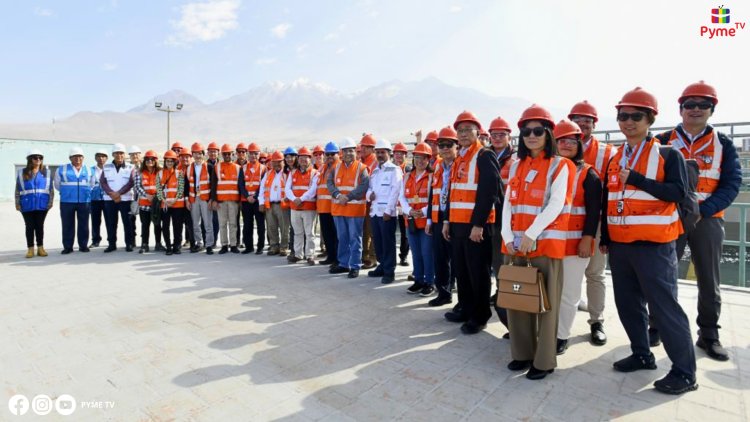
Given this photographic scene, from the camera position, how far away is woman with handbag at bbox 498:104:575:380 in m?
3.29

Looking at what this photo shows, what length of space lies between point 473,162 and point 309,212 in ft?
14.1

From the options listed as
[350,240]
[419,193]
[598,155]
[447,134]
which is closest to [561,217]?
[598,155]

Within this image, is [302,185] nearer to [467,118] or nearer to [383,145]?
[383,145]

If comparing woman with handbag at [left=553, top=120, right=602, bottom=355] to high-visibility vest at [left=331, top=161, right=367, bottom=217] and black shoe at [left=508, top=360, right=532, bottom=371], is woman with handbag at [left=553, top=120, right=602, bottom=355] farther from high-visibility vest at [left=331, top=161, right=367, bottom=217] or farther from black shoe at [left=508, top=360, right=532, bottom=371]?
high-visibility vest at [left=331, top=161, right=367, bottom=217]

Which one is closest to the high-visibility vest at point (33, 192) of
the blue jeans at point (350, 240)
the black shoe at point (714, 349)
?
the blue jeans at point (350, 240)

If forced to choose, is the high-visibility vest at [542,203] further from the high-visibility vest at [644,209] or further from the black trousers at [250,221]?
the black trousers at [250,221]

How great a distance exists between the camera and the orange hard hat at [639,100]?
10.5ft

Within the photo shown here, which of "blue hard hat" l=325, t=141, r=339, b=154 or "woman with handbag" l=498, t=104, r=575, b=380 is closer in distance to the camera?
"woman with handbag" l=498, t=104, r=575, b=380

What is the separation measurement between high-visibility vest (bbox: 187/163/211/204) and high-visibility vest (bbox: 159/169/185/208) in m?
0.19

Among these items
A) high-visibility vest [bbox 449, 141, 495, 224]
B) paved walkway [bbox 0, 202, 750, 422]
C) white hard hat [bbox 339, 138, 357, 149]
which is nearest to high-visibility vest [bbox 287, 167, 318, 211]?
white hard hat [bbox 339, 138, 357, 149]

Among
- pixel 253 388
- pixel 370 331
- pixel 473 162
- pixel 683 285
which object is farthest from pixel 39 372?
pixel 683 285

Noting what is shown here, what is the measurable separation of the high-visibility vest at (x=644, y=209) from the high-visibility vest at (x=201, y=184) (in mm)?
7757

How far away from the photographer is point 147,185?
29.3 feet

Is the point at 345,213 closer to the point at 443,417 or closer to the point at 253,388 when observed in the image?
the point at 253,388
